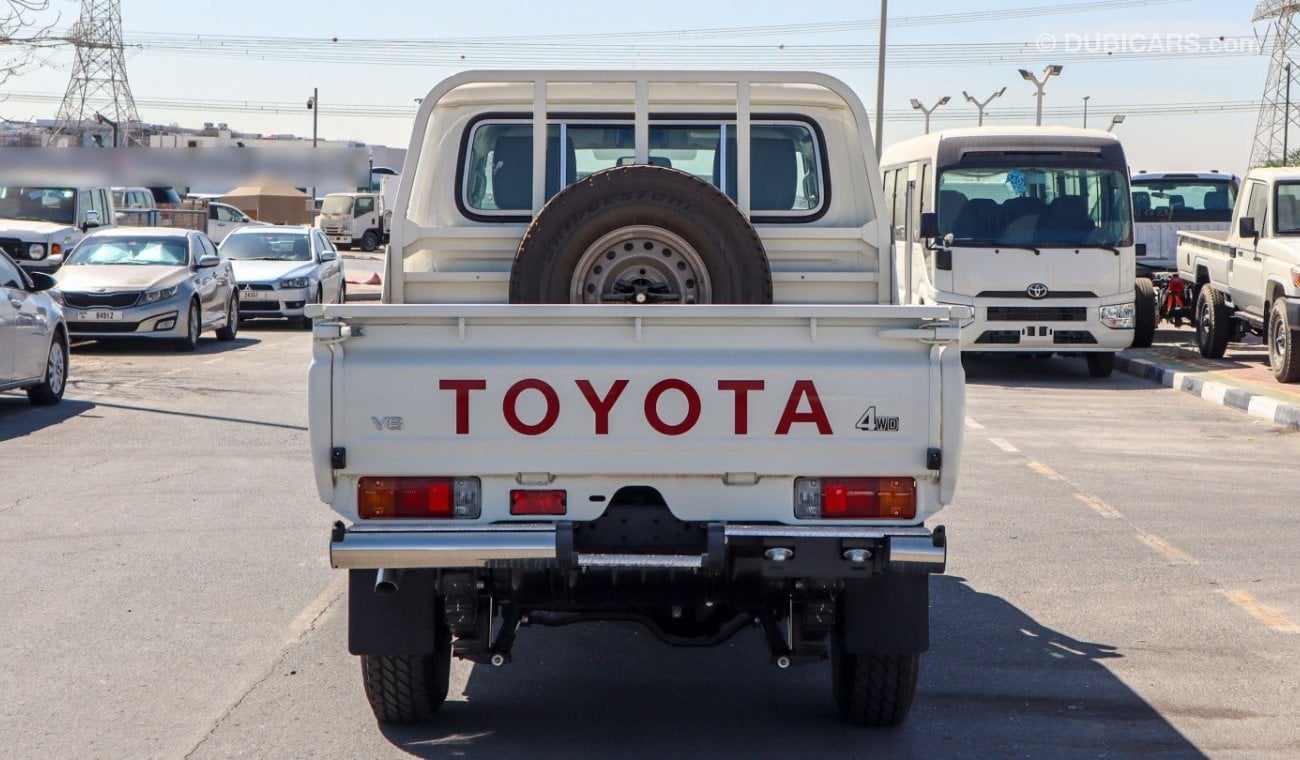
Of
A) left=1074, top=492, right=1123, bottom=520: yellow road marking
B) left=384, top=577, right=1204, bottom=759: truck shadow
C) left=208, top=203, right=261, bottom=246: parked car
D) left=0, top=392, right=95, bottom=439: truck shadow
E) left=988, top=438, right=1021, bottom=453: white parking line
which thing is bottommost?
left=384, top=577, right=1204, bottom=759: truck shadow

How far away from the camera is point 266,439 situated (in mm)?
13070

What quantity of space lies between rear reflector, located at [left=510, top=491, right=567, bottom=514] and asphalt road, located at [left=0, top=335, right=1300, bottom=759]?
2.84ft

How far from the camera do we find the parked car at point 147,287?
2016 centimetres

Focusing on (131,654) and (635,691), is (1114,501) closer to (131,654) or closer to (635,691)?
(635,691)

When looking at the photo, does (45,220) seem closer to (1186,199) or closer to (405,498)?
(1186,199)

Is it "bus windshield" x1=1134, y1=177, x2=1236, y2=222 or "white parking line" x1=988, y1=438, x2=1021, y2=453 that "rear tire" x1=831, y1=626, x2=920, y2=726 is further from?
"bus windshield" x1=1134, y1=177, x2=1236, y2=222

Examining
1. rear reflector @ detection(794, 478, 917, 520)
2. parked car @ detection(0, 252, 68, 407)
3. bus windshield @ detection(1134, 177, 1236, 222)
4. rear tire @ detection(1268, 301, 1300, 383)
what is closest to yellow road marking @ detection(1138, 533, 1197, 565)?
rear reflector @ detection(794, 478, 917, 520)

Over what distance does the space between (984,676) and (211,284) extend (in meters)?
17.2

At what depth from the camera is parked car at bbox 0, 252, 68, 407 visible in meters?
13.9

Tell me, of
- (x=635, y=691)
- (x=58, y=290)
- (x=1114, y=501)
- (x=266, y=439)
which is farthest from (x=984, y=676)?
(x=58, y=290)

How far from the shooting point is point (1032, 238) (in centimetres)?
1873

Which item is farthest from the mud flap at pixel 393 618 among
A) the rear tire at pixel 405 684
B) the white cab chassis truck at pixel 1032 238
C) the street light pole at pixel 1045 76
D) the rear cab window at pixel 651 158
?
the street light pole at pixel 1045 76

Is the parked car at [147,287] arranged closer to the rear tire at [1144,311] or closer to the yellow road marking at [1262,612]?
the rear tire at [1144,311]

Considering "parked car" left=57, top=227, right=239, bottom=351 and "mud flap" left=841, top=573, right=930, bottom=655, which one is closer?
"mud flap" left=841, top=573, right=930, bottom=655
